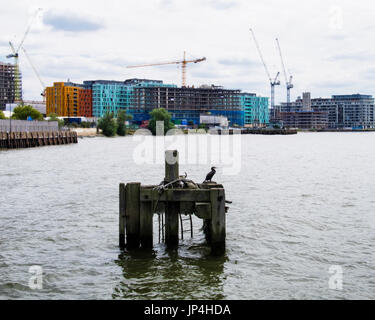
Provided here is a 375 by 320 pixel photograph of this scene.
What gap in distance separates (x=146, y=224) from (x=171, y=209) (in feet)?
2.99

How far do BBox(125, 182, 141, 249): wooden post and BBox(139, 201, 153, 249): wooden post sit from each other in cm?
16

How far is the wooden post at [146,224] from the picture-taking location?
15.0 m

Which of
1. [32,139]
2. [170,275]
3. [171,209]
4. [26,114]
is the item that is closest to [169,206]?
[171,209]

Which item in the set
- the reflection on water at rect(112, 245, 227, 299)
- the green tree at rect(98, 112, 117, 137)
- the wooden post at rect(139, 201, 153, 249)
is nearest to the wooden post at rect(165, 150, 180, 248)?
the wooden post at rect(139, 201, 153, 249)

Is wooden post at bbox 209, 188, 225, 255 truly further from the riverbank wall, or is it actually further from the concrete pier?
the riverbank wall

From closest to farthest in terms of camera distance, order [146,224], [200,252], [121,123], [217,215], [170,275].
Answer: [170,275] < [217,215] < [146,224] < [200,252] < [121,123]

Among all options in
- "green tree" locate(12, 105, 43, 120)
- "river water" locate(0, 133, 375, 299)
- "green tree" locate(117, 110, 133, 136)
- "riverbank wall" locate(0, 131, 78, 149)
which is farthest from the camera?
"green tree" locate(117, 110, 133, 136)

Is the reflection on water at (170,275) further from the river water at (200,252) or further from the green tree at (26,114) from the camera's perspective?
the green tree at (26,114)

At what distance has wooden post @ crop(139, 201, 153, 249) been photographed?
49.2 ft

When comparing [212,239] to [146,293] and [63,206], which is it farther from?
[63,206]

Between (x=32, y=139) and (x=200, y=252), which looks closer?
(x=200, y=252)

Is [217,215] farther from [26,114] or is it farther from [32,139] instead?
[26,114]

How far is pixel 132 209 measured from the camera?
1511cm
